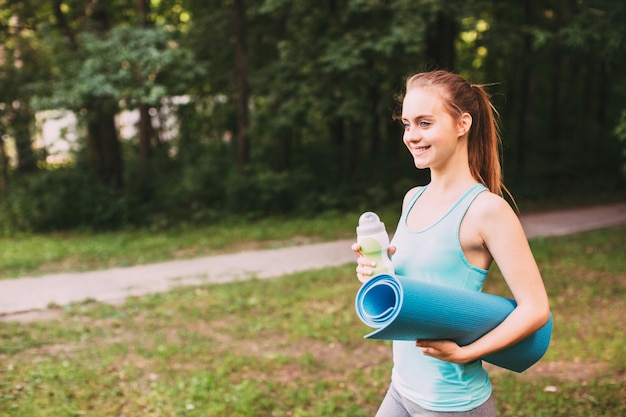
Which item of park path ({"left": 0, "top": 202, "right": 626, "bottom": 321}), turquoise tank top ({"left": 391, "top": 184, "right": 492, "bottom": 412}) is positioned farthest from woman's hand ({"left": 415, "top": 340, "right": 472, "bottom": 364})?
park path ({"left": 0, "top": 202, "right": 626, "bottom": 321})

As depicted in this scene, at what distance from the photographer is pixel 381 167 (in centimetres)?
1644

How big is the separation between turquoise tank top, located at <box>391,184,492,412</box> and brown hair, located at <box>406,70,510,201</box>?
182 mm

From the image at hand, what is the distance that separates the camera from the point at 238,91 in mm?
14055

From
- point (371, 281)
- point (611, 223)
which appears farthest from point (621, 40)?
point (371, 281)

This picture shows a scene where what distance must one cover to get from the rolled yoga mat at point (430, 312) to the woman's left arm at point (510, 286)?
0.02 m

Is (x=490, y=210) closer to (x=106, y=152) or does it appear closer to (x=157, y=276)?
(x=157, y=276)

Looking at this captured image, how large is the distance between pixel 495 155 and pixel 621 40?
7.66 m

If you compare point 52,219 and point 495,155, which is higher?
point 495,155

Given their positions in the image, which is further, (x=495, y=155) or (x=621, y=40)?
(x=621, y=40)

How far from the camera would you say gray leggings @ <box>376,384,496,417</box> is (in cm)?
194

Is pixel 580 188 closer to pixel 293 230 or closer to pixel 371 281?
pixel 293 230

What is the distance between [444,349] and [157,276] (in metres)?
7.31

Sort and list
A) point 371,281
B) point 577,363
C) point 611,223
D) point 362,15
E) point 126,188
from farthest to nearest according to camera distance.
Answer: point 126,188 < point 362,15 < point 611,223 < point 577,363 < point 371,281

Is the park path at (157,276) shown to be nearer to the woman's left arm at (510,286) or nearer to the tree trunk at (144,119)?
the tree trunk at (144,119)
